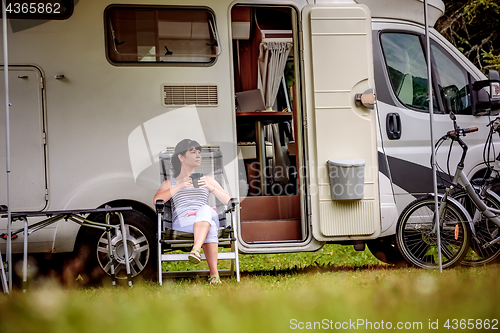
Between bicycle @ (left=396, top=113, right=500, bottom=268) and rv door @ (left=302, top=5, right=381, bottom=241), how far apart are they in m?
0.35

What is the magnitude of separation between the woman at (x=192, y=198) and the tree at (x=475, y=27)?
555 centimetres

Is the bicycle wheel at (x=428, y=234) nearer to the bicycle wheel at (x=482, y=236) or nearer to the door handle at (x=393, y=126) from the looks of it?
the bicycle wheel at (x=482, y=236)

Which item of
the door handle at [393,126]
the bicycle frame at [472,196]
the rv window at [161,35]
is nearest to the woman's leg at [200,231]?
the rv window at [161,35]

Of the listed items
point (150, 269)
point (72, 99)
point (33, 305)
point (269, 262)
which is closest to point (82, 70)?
point (72, 99)

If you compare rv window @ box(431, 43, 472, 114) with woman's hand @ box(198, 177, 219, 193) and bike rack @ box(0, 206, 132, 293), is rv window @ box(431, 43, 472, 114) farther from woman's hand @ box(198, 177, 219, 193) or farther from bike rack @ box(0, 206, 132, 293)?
bike rack @ box(0, 206, 132, 293)

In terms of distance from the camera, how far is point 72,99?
13.9 ft

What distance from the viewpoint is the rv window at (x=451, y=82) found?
16.2 ft

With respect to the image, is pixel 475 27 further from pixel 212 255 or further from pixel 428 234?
pixel 212 255

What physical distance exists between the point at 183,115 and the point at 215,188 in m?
0.63

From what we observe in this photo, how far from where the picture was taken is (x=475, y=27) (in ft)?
30.6

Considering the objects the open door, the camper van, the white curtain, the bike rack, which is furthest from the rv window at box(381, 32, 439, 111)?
the open door

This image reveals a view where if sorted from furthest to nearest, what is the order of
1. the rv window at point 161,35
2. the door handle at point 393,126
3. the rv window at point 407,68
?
the rv window at point 407,68, the door handle at point 393,126, the rv window at point 161,35

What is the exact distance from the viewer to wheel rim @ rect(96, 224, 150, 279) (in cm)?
425

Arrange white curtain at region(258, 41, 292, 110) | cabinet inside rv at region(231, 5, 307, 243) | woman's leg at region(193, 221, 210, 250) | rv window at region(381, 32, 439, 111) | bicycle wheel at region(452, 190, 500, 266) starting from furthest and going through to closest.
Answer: white curtain at region(258, 41, 292, 110)
cabinet inside rv at region(231, 5, 307, 243)
rv window at region(381, 32, 439, 111)
bicycle wheel at region(452, 190, 500, 266)
woman's leg at region(193, 221, 210, 250)
